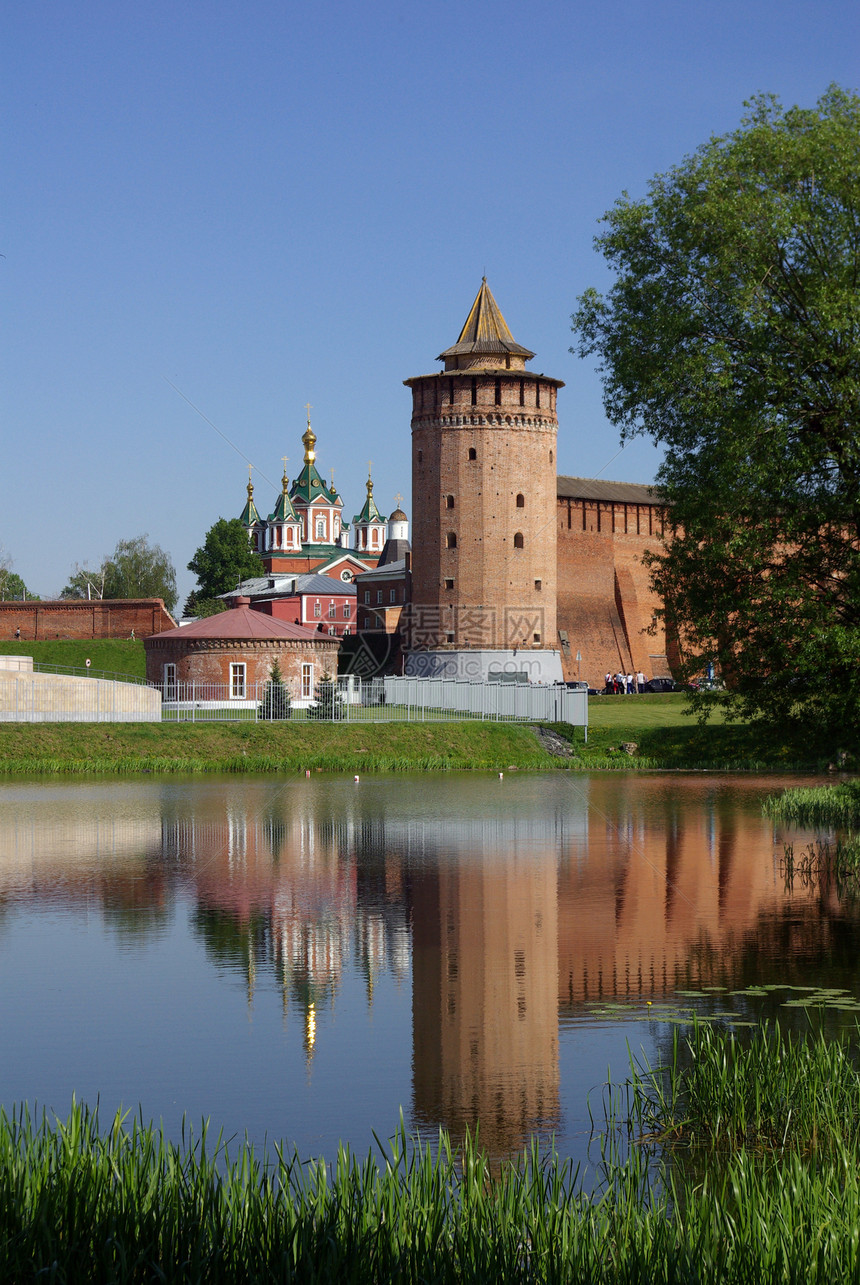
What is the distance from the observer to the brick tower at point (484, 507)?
47.1 metres

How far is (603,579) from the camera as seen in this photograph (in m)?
59.7

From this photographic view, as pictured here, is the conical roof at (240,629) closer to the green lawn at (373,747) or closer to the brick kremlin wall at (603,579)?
the green lawn at (373,747)

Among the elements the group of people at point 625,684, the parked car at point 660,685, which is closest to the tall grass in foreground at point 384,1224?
the parked car at point 660,685

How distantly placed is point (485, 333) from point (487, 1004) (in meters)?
43.5

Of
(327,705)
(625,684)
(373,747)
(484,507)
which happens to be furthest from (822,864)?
(625,684)

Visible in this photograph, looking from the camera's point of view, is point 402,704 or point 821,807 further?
point 402,704

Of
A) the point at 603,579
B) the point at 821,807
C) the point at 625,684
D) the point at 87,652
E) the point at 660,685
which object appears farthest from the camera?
the point at 603,579

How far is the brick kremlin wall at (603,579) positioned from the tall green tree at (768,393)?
44.0 meters

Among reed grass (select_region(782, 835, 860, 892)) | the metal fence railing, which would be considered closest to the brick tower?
the metal fence railing

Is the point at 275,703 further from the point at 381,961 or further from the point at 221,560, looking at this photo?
the point at 221,560

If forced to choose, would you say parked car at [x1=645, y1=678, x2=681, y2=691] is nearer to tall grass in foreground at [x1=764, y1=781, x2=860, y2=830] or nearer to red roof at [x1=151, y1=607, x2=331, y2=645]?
red roof at [x1=151, y1=607, x2=331, y2=645]

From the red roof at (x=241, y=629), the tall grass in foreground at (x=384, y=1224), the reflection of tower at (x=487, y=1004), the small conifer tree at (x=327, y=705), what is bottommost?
the reflection of tower at (x=487, y=1004)

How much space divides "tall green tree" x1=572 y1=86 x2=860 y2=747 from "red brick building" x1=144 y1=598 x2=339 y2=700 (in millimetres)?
26675

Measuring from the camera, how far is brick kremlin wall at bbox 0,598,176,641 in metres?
54.0
